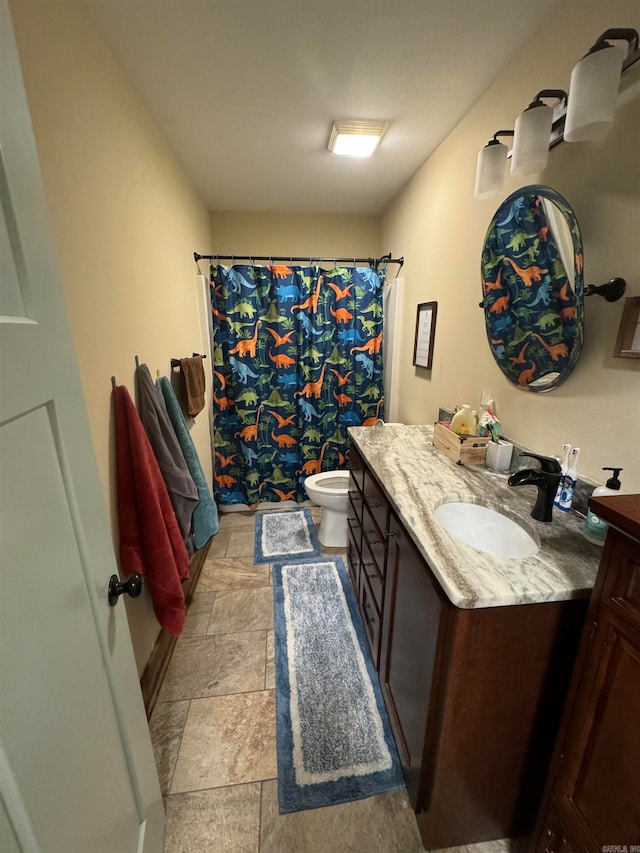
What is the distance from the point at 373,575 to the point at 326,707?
0.54 m

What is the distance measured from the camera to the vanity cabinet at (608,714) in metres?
0.61

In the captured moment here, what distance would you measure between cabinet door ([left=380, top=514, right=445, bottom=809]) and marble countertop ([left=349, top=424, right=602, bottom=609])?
0.23 feet

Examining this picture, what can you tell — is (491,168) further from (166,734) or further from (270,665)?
(166,734)

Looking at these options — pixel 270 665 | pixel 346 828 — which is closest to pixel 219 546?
pixel 270 665

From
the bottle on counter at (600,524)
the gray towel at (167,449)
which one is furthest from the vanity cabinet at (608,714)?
the gray towel at (167,449)

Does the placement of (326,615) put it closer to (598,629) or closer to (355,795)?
(355,795)

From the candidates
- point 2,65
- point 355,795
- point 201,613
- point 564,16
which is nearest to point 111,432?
point 2,65

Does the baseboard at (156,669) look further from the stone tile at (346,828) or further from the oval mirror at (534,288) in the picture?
the oval mirror at (534,288)

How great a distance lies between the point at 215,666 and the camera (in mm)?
1562

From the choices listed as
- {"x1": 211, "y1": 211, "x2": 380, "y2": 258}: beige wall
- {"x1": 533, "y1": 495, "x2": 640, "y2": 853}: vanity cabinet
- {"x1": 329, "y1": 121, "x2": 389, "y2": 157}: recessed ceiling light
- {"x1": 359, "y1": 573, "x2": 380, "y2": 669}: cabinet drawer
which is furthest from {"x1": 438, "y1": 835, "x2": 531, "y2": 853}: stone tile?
{"x1": 211, "y1": 211, "x2": 380, "y2": 258}: beige wall

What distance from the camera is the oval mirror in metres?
1.08

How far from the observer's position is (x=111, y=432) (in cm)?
120

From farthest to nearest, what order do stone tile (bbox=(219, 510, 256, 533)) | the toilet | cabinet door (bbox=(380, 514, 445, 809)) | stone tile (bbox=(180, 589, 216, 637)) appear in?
stone tile (bbox=(219, 510, 256, 533)), the toilet, stone tile (bbox=(180, 589, 216, 637)), cabinet door (bbox=(380, 514, 445, 809))

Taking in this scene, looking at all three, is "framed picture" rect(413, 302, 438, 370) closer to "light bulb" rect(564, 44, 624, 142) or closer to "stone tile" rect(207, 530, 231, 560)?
"light bulb" rect(564, 44, 624, 142)
